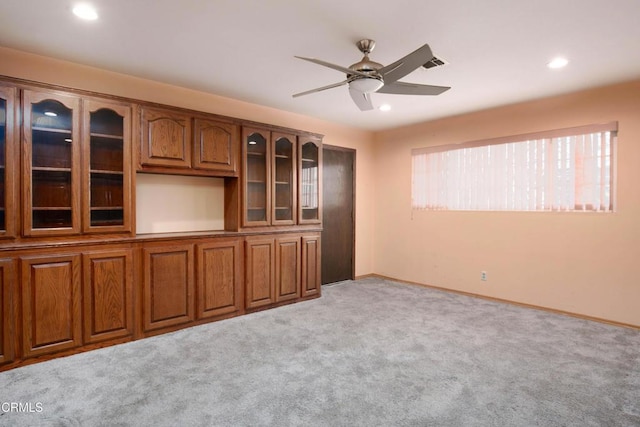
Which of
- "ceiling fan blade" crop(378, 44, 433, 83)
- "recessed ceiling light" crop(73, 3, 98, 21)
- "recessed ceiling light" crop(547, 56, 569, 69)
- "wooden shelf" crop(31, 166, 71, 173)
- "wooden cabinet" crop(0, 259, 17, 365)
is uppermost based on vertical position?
"recessed ceiling light" crop(73, 3, 98, 21)

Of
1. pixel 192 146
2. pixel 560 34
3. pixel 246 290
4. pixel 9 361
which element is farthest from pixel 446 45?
pixel 9 361

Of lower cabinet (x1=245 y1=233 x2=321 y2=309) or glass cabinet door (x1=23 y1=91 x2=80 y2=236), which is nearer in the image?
glass cabinet door (x1=23 y1=91 x2=80 y2=236)

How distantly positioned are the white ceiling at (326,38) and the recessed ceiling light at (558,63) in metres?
0.05

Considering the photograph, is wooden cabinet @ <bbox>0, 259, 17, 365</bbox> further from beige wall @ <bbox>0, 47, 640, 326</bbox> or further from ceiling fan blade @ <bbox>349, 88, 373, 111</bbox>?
ceiling fan blade @ <bbox>349, 88, 373, 111</bbox>

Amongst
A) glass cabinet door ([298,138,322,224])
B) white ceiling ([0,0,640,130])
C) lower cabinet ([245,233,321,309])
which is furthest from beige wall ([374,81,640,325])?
lower cabinet ([245,233,321,309])

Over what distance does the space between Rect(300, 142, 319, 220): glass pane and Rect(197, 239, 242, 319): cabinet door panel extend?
3.73ft

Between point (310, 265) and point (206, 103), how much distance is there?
2.34 m

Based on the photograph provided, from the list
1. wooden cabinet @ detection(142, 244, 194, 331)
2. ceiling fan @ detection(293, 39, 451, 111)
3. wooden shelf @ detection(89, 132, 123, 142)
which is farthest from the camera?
wooden cabinet @ detection(142, 244, 194, 331)

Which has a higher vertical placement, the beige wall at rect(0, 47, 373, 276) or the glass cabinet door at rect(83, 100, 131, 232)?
the beige wall at rect(0, 47, 373, 276)

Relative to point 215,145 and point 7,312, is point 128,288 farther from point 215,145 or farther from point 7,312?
point 215,145

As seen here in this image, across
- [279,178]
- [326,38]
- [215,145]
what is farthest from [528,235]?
[215,145]

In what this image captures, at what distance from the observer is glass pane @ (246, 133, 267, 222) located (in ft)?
12.9

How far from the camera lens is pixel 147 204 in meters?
3.52

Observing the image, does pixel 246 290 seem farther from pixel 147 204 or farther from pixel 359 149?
pixel 359 149
